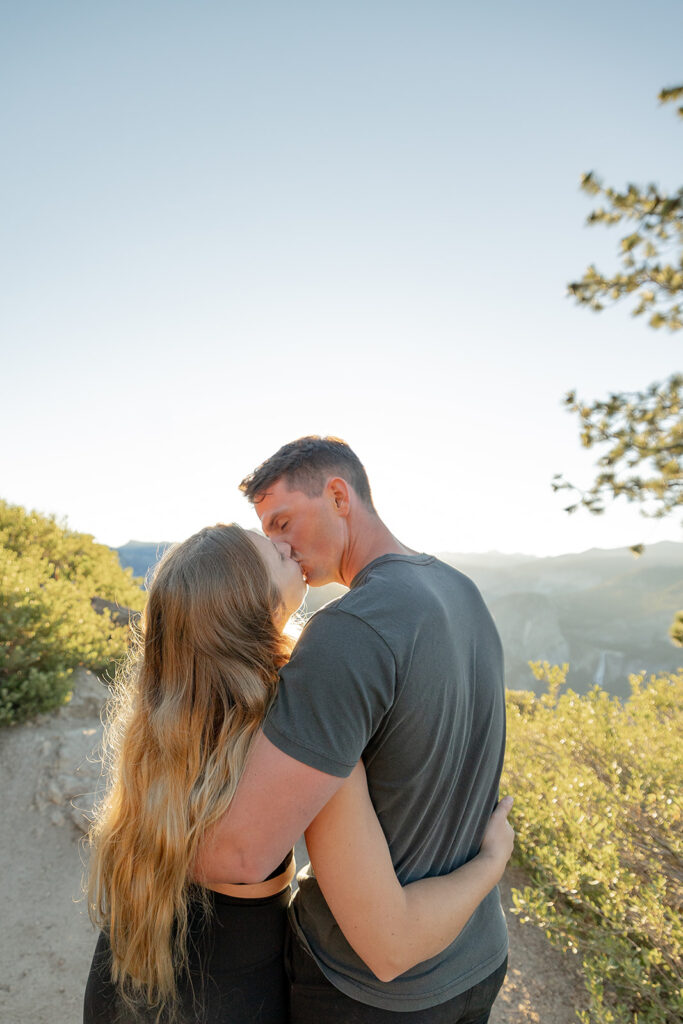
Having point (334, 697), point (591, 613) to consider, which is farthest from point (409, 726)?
point (591, 613)

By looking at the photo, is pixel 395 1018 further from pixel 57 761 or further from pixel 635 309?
pixel 57 761

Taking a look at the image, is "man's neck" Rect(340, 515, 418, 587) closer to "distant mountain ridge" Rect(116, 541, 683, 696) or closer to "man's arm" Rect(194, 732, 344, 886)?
"man's arm" Rect(194, 732, 344, 886)

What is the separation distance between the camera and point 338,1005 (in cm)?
134

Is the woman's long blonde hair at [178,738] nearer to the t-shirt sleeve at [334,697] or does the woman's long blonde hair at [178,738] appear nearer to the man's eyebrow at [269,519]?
the t-shirt sleeve at [334,697]

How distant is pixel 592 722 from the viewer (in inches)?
168

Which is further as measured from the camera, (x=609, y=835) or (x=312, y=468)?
(x=609, y=835)

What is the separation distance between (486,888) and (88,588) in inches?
286

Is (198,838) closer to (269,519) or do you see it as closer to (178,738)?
(178,738)

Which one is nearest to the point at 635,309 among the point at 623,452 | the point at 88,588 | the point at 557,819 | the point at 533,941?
the point at 623,452

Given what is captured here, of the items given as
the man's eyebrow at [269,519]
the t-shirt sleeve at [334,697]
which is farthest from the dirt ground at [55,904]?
the t-shirt sleeve at [334,697]

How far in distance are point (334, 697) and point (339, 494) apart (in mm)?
864

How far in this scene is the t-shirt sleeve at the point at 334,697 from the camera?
1.10 meters

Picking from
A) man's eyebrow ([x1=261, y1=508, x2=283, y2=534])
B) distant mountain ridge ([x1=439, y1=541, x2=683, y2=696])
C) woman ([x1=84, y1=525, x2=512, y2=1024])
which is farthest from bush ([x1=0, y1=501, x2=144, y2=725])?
distant mountain ridge ([x1=439, y1=541, x2=683, y2=696])

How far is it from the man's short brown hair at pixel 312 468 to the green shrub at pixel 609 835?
2.54 meters
